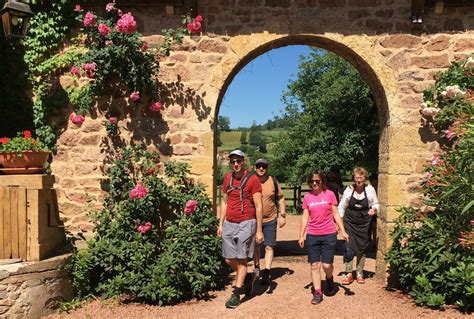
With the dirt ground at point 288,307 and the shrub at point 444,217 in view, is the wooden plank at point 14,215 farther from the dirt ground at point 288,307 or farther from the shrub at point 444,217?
the shrub at point 444,217

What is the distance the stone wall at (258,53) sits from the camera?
18.1 feet

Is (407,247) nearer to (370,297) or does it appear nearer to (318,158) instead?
(370,297)

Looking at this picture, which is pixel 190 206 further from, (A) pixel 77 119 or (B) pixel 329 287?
(B) pixel 329 287

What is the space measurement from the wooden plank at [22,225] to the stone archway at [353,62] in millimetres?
2358

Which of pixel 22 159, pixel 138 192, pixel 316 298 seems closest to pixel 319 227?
pixel 316 298

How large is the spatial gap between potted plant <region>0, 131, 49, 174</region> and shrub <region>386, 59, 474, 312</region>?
4.44 metres

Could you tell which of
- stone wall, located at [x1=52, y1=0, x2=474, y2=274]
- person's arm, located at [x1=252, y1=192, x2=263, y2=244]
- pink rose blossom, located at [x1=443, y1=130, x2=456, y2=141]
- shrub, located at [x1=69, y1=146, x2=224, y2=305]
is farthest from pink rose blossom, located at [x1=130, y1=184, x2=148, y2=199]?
pink rose blossom, located at [x1=443, y1=130, x2=456, y2=141]

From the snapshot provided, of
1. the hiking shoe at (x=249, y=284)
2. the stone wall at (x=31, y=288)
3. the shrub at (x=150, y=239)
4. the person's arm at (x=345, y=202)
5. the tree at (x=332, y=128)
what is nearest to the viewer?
the stone wall at (x=31, y=288)

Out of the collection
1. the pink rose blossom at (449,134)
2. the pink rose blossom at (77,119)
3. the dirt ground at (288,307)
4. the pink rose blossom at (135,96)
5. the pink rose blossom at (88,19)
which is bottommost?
the dirt ground at (288,307)

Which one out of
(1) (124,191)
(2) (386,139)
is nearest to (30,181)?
(1) (124,191)

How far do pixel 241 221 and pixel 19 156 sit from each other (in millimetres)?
2590

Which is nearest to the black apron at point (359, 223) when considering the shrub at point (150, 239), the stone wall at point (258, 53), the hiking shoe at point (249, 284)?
the stone wall at point (258, 53)

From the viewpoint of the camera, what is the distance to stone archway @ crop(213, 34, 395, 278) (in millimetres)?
5516

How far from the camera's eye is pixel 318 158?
16.5m
